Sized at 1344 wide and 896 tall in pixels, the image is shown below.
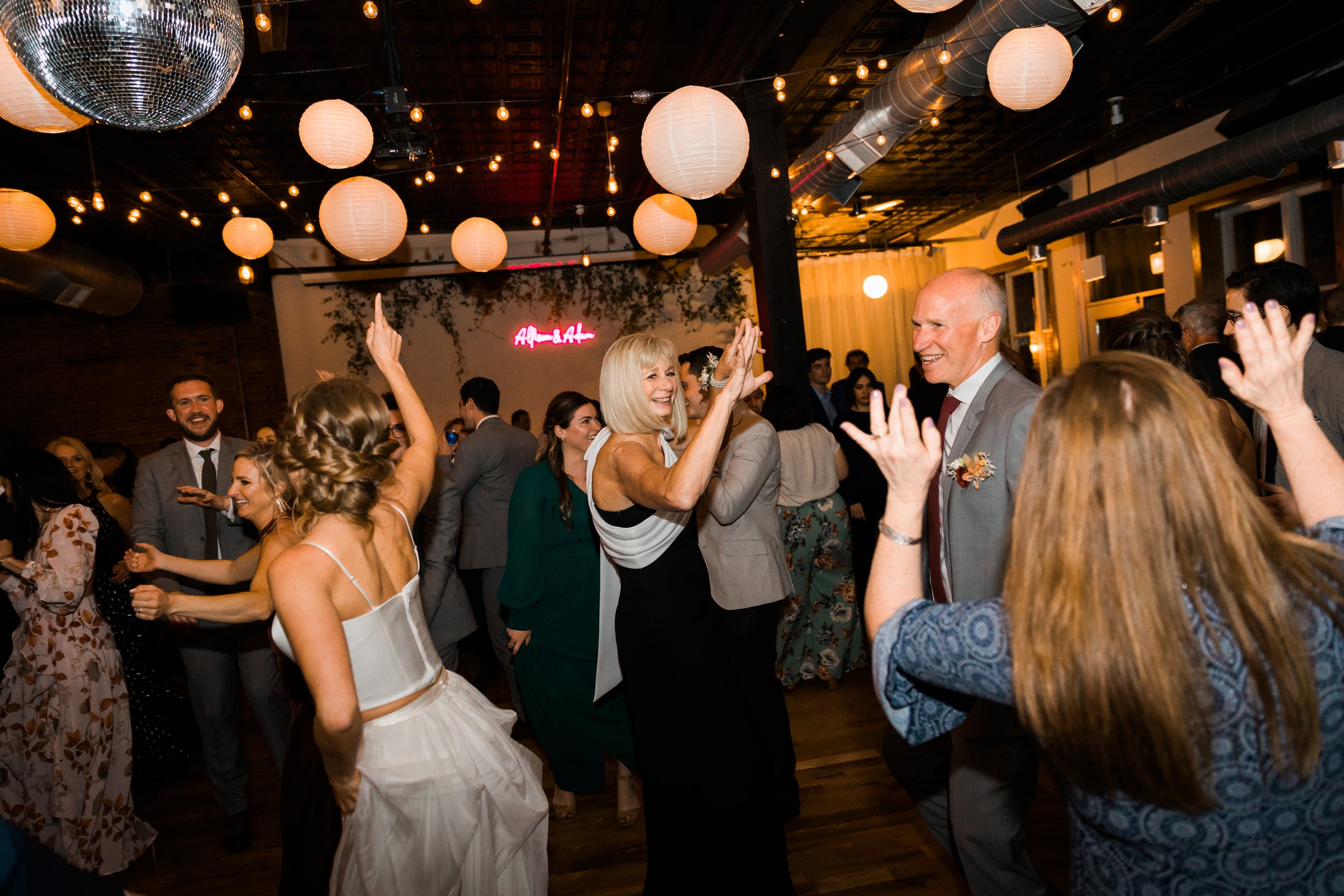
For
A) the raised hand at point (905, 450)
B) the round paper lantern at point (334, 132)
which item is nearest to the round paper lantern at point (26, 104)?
the round paper lantern at point (334, 132)

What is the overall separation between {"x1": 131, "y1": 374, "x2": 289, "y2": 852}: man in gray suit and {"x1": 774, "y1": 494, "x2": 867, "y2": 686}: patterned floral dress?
2.45 metres

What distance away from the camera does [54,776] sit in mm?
2775

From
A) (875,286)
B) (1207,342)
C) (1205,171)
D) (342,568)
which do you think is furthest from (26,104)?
(875,286)

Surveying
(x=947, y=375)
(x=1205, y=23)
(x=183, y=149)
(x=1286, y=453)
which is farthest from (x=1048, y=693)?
(x=183, y=149)

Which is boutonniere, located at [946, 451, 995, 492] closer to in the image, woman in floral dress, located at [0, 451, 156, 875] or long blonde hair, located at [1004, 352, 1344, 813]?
long blonde hair, located at [1004, 352, 1344, 813]

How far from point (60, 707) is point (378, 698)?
6.46 feet

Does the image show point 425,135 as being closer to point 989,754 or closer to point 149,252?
point 989,754

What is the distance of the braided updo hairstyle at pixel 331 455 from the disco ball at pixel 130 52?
2.71ft

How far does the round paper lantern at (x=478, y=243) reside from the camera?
545cm

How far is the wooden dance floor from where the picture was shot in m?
2.53

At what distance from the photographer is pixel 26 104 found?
2453 millimetres

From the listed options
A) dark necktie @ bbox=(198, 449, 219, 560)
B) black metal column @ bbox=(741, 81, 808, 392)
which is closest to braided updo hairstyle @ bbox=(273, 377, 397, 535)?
dark necktie @ bbox=(198, 449, 219, 560)

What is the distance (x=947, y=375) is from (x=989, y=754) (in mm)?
972

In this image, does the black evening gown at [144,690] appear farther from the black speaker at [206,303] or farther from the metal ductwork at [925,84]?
the black speaker at [206,303]
